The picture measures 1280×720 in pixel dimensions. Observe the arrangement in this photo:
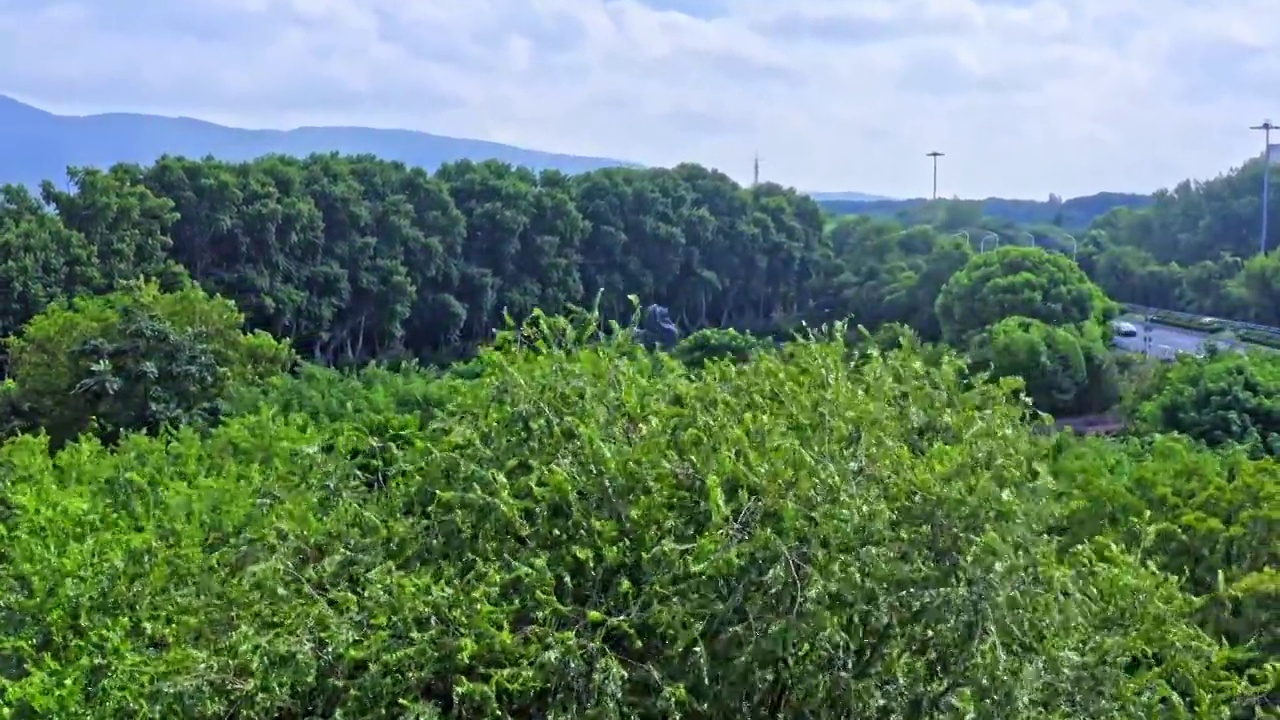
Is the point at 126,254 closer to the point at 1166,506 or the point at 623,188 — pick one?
the point at 623,188

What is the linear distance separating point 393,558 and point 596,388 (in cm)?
149

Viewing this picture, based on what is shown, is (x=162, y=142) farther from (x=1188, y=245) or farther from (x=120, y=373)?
(x=120, y=373)

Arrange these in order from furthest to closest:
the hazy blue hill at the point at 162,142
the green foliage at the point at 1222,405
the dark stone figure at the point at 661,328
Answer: the hazy blue hill at the point at 162,142
the dark stone figure at the point at 661,328
the green foliage at the point at 1222,405

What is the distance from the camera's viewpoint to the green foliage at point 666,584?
5.90 metres

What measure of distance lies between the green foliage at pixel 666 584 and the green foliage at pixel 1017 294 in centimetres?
2294

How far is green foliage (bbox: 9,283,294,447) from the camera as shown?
16.8 meters

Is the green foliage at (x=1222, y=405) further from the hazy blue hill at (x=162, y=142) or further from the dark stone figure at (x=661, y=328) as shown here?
the hazy blue hill at (x=162, y=142)

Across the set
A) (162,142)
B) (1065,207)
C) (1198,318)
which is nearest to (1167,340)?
(1198,318)

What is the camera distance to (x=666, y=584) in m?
6.10

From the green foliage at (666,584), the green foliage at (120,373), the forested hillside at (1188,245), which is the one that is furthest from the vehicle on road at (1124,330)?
the green foliage at (666,584)

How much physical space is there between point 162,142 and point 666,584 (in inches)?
5311

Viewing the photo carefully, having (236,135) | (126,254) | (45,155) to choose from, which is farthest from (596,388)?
(236,135)

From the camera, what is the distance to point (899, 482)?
6434 millimetres

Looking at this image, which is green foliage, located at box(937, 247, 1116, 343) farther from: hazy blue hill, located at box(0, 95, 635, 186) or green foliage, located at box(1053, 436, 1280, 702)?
hazy blue hill, located at box(0, 95, 635, 186)
